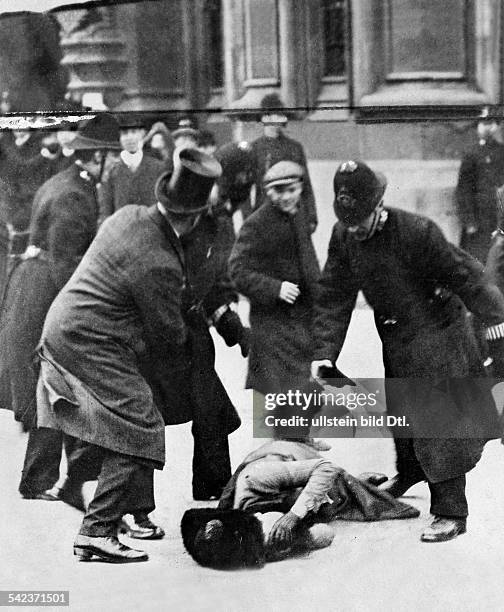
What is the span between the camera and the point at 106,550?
18.0 feet

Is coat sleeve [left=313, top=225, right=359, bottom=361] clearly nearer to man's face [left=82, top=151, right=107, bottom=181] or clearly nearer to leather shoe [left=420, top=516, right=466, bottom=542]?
leather shoe [left=420, top=516, right=466, bottom=542]

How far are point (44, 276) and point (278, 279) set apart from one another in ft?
3.60

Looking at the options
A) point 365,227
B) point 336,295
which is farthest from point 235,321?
point 365,227

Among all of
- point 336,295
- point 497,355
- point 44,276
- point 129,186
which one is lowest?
point 497,355

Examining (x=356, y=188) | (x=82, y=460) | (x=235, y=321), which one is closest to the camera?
(x=356, y=188)

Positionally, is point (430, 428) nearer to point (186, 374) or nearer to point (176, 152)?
point (186, 374)

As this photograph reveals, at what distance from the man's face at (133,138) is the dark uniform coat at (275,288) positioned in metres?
0.61

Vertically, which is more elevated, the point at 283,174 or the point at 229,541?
the point at 283,174

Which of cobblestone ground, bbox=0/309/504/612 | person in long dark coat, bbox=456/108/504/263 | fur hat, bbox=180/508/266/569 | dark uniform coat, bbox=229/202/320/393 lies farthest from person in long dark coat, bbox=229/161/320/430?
person in long dark coat, bbox=456/108/504/263

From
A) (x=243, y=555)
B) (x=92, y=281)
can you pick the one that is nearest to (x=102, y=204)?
(x=92, y=281)

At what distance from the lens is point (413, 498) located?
5.52m

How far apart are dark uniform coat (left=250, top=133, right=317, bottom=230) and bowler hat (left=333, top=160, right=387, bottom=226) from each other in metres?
0.12

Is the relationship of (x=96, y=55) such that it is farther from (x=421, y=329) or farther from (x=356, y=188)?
(x=421, y=329)

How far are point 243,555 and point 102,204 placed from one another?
1.73 metres
